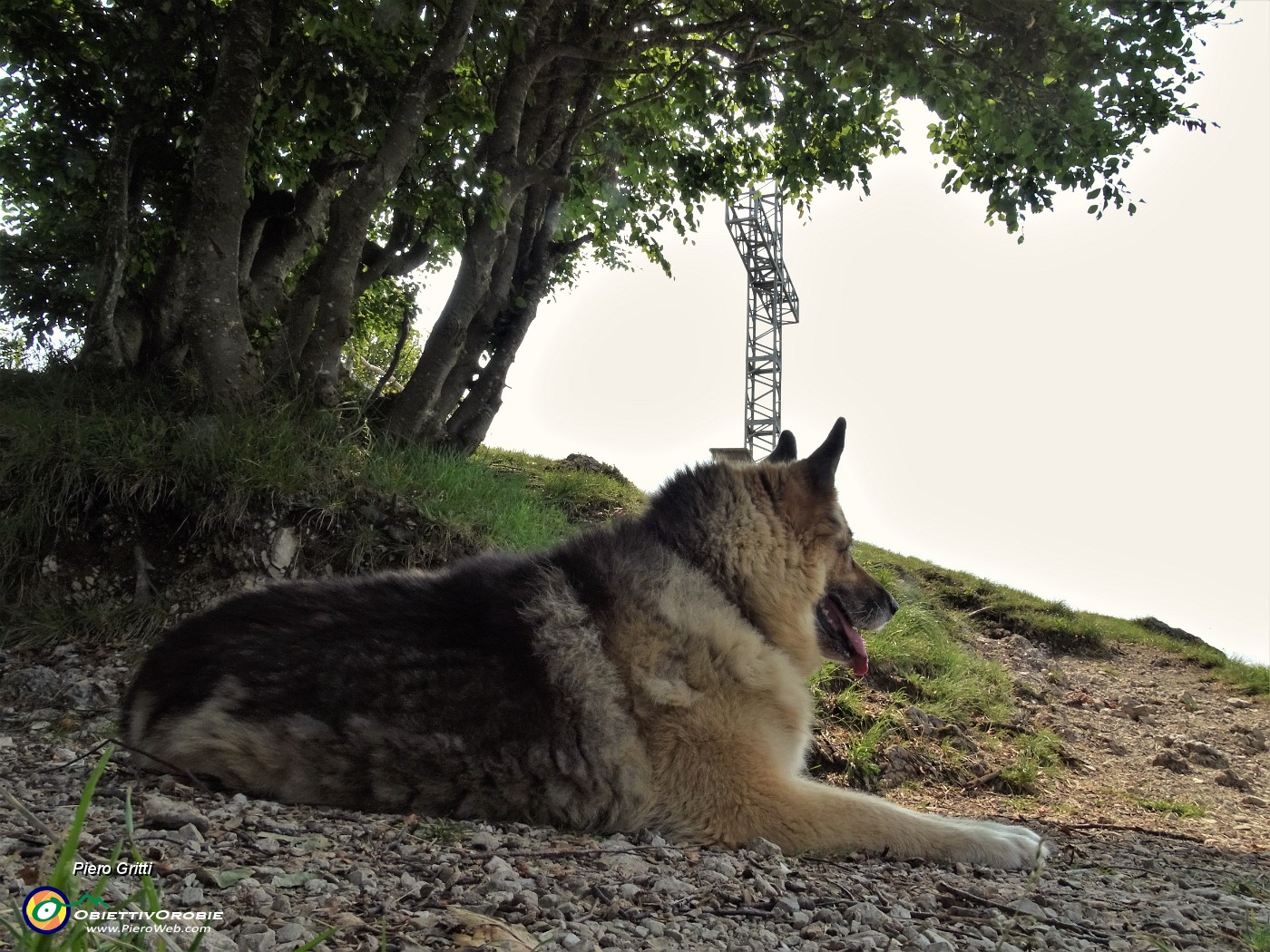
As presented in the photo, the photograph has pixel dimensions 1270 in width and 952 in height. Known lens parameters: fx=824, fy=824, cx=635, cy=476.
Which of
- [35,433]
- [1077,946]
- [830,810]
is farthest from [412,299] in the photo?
[1077,946]

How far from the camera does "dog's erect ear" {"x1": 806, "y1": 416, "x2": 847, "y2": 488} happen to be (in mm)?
Answer: 3928

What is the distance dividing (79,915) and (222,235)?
18.2ft

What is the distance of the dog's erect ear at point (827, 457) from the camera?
393 cm

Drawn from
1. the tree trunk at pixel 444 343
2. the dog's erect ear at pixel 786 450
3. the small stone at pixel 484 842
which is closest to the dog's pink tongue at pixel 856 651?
the dog's erect ear at pixel 786 450

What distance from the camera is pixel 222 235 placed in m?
5.90

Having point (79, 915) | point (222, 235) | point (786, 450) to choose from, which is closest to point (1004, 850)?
point (786, 450)

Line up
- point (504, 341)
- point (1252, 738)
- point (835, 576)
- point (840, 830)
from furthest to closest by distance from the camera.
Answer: point (1252, 738)
point (504, 341)
point (835, 576)
point (840, 830)

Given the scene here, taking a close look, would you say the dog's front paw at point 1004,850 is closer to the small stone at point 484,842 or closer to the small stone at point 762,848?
the small stone at point 762,848

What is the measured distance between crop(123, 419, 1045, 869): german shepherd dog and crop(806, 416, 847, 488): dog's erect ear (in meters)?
0.62

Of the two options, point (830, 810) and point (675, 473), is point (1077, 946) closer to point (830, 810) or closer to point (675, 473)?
point (830, 810)

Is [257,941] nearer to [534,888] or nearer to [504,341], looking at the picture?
[534,888]

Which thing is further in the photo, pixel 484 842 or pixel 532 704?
pixel 532 704

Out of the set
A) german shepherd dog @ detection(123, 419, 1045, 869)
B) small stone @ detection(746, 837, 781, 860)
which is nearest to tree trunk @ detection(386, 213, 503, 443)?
german shepherd dog @ detection(123, 419, 1045, 869)

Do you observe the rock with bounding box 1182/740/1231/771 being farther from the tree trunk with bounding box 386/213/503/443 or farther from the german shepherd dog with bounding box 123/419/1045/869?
the tree trunk with bounding box 386/213/503/443
